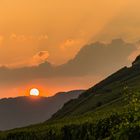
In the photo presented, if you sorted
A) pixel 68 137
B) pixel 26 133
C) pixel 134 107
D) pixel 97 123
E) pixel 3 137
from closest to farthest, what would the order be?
pixel 134 107 → pixel 97 123 → pixel 68 137 → pixel 26 133 → pixel 3 137

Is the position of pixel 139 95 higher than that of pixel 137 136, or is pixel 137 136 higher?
pixel 139 95

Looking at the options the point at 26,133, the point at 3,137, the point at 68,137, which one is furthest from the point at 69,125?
the point at 3,137

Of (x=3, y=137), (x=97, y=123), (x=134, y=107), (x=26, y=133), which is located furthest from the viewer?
(x=3, y=137)

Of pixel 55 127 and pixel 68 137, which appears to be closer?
pixel 68 137

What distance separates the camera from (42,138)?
12606 centimetres

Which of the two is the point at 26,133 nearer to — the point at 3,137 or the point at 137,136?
the point at 3,137

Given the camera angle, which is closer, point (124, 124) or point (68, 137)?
point (124, 124)

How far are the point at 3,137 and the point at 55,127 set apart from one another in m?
32.0

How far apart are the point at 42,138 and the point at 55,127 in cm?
491

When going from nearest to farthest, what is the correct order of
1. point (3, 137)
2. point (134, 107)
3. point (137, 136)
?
point (134, 107)
point (137, 136)
point (3, 137)

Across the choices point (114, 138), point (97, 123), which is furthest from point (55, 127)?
point (114, 138)

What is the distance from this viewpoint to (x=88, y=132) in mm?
100125

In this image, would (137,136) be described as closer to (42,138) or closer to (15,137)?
(42,138)

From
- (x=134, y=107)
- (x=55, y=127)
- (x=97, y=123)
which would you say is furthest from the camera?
(x=55, y=127)
